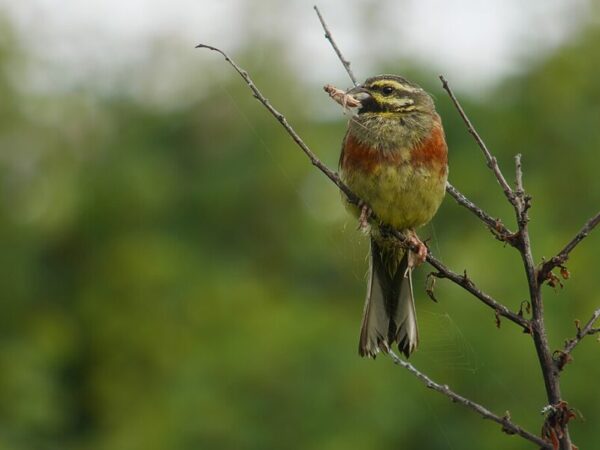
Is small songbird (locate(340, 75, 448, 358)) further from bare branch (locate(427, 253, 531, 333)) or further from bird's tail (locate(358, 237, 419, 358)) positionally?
bare branch (locate(427, 253, 531, 333))

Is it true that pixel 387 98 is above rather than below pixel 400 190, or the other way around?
above

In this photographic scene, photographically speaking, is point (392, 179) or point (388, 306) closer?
point (392, 179)

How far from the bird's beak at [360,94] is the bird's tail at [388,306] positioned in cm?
59

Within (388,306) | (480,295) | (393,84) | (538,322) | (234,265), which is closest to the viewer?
(538,322)

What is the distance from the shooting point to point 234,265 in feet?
62.2

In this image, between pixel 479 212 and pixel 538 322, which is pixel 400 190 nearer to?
pixel 479 212

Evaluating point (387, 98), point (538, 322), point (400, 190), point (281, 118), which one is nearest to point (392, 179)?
point (400, 190)

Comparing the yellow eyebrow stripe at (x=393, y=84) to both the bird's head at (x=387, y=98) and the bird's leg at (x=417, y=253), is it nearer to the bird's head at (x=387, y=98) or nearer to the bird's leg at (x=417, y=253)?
the bird's head at (x=387, y=98)

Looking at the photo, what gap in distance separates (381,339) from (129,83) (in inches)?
629

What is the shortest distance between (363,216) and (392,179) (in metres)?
0.19

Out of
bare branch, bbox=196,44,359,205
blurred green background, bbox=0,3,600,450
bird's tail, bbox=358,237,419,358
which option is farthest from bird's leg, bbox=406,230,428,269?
blurred green background, bbox=0,3,600,450

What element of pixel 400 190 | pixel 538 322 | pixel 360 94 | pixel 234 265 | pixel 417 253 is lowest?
pixel 538 322

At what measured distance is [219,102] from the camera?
62.7ft

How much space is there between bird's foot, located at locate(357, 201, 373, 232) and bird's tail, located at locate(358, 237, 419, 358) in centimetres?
24
